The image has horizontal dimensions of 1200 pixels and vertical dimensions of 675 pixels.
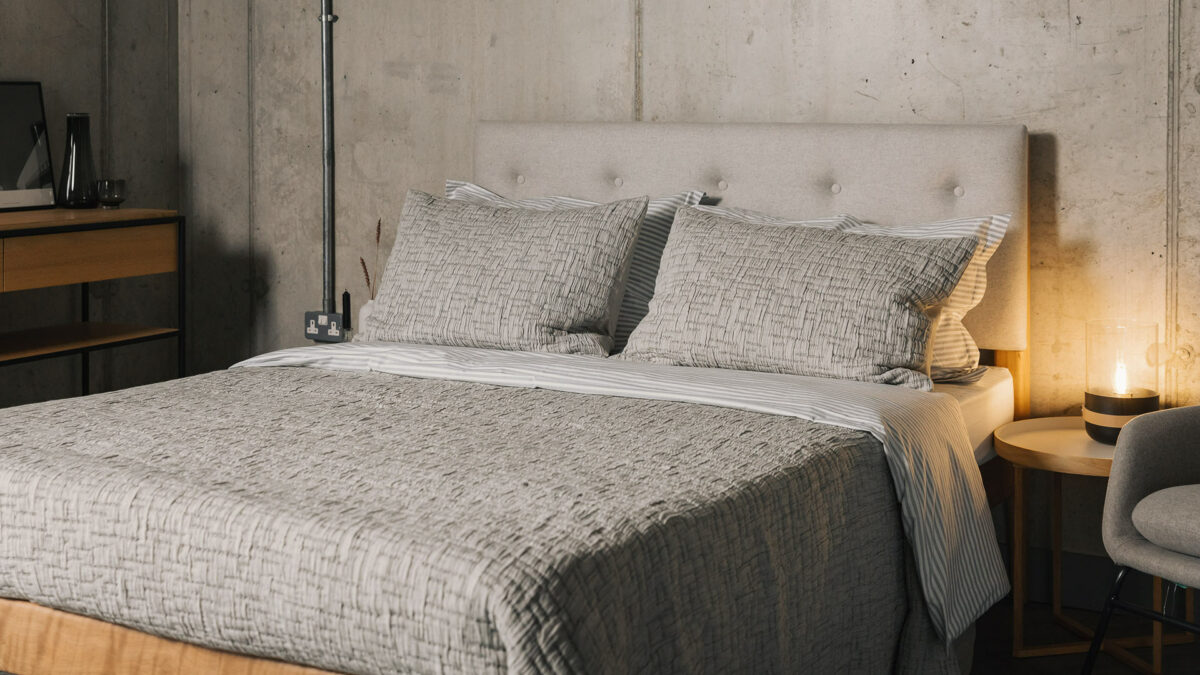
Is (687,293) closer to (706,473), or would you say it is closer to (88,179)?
(706,473)

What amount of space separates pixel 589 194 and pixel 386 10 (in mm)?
1085

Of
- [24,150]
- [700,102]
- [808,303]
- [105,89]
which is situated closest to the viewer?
[808,303]

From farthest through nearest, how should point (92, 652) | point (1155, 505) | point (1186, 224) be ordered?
point (1186, 224), point (1155, 505), point (92, 652)

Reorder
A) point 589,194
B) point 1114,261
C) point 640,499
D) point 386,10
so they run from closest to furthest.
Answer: point 640,499
point 1114,261
point 589,194
point 386,10

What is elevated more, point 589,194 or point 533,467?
point 589,194

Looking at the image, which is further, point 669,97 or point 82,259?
point 82,259

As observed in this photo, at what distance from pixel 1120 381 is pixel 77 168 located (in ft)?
10.8

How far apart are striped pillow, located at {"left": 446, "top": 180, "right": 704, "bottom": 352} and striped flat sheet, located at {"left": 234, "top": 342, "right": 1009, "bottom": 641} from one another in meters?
0.31

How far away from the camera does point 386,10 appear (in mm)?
4078

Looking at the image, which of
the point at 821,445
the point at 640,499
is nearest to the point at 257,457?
the point at 640,499

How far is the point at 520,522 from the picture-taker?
162 centimetres

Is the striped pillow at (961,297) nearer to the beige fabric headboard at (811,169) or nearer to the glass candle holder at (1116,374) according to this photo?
the beige fabric headboard at (811,169)

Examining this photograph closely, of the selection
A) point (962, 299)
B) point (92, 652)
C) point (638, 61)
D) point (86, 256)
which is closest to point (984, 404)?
point (962, 299)

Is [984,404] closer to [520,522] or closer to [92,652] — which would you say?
[520,522]
